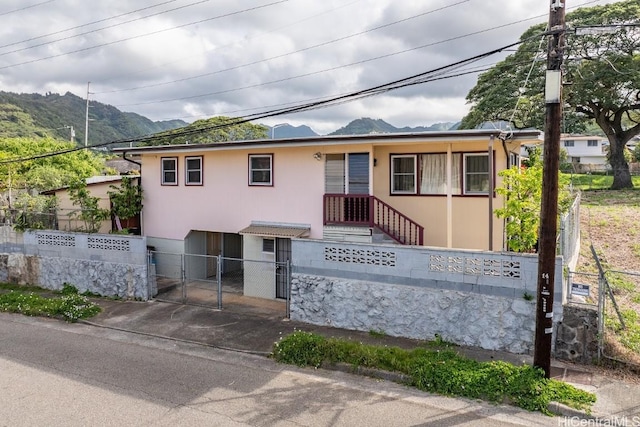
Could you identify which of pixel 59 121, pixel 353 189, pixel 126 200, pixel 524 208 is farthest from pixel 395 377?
pixel 59 121

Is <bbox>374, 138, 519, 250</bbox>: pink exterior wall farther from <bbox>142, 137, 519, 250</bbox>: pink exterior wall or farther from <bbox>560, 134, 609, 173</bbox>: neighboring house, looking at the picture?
<bbox>560, 134, 609, 173</bbox>: neighboring house

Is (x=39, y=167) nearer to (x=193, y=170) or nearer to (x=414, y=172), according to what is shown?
(x=193, y=170)

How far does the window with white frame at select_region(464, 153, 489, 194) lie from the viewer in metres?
12.3

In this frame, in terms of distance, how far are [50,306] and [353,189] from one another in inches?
361

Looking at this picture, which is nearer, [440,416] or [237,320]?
[440,416]

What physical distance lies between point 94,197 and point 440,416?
1461 centimetres

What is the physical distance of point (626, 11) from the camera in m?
26.2

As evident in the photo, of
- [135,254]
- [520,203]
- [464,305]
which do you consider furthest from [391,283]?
[135,254]

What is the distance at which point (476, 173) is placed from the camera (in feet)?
40.6

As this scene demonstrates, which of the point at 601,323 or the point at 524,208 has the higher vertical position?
the point at 524,208

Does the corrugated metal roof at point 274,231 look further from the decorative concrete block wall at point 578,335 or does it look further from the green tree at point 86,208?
the decorative concrete block wall at point 578,335

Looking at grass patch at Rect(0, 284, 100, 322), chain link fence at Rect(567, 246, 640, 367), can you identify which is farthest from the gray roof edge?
grass patch at Rect(0, 284, 100, 322)

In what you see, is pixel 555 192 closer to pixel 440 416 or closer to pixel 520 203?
pixel 520 203

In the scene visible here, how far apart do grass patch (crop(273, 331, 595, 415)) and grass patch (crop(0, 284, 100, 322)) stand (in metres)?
6.28
